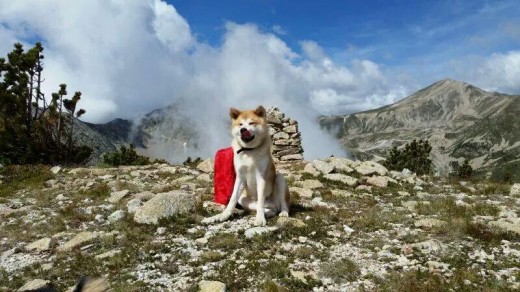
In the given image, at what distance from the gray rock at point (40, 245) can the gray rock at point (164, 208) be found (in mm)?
2485

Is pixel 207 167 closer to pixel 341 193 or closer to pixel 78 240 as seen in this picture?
pixel 341 193

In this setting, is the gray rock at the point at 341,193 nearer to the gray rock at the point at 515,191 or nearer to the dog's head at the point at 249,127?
the dog's head at the point at 249,127

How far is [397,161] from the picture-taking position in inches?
2336

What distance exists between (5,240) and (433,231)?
12255 mm

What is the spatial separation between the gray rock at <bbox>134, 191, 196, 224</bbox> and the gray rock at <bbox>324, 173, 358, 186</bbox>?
862 cm

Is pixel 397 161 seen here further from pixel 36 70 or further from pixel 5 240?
pixel 5 240

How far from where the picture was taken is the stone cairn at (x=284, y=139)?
93.2 ft

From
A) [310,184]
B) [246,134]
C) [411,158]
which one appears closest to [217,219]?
[246,134]

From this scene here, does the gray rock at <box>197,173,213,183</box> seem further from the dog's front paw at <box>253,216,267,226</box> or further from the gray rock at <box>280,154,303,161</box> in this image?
the dog's front paw at <box>253,216,267,226</box>

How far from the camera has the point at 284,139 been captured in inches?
1125

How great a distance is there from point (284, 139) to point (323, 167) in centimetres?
714

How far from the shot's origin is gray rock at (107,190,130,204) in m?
15.8

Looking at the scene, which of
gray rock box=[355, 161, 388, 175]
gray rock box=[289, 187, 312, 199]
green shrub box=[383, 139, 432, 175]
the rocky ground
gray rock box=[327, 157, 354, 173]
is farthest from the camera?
green shrub box=[383, 139, 432, 175]

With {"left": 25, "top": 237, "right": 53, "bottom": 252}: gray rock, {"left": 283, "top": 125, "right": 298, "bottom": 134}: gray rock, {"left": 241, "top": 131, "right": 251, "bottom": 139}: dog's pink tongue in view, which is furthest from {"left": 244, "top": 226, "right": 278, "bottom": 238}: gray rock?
{"left": 283, "top": 125, "right": 298, "bottom": 134}: gray rock
